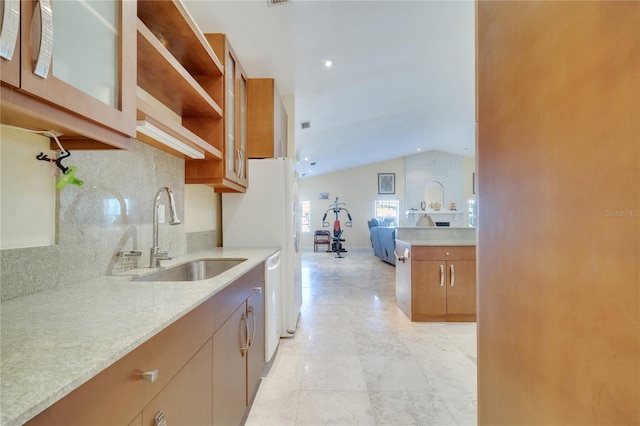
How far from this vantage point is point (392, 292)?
427cm

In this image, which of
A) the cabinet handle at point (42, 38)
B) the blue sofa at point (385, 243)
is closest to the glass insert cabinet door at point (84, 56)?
the cabinet handle at point (42, 38)

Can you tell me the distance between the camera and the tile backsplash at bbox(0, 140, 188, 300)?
3.05 ft

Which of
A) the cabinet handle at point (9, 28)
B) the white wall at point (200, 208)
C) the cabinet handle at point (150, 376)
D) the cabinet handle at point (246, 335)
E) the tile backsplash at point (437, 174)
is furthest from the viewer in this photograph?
the tile backsplash at point (437, 174)

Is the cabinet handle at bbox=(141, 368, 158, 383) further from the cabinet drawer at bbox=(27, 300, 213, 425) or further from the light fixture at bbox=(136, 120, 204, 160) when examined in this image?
the light fixture at bbox=(136, 120, 204, 160)

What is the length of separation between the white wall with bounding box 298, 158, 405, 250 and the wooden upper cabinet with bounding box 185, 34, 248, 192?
25.6 feet

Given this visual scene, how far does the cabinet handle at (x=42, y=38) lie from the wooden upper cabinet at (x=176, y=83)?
40cm

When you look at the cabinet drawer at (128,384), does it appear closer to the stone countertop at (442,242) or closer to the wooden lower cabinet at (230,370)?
the wooden lower cabinet at (230,370)

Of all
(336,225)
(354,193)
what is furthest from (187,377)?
(354,193)

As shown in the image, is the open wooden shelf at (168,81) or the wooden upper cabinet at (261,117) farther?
the wooden upper cabinet at (261,117)

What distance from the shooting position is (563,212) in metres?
0.70

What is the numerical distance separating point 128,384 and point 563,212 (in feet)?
3.54

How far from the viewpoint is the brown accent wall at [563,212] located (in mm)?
547

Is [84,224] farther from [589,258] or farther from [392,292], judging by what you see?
[392,292]

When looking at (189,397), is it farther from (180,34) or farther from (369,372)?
(180,34)
